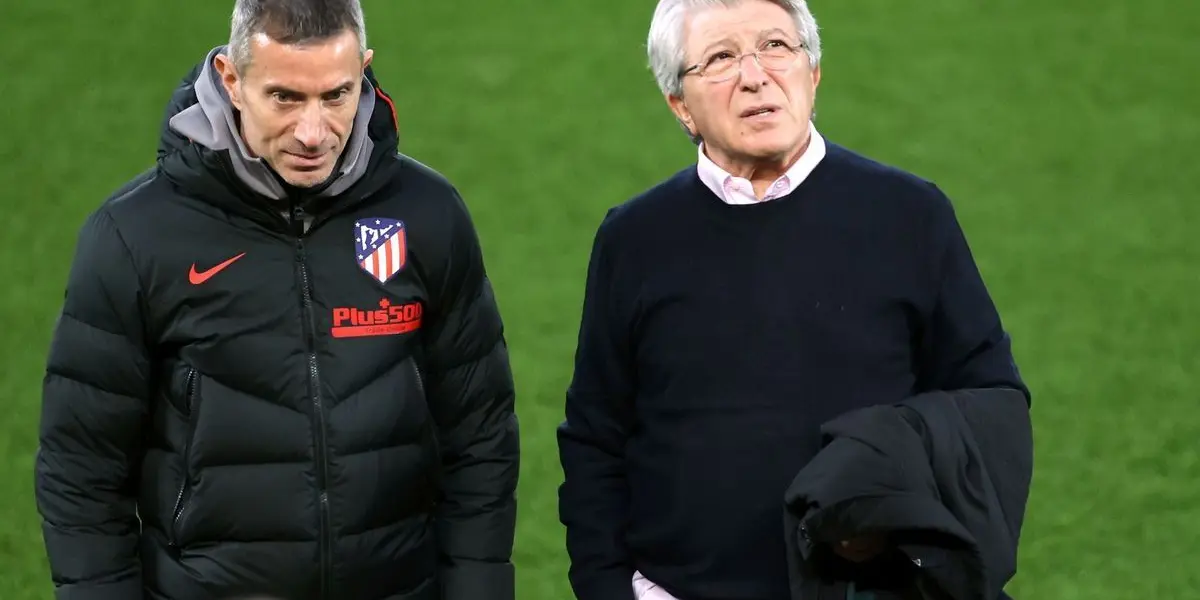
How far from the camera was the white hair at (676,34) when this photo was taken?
241 centimetres

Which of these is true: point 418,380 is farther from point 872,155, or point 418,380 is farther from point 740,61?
point 872,155

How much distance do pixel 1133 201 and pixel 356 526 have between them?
3.99m

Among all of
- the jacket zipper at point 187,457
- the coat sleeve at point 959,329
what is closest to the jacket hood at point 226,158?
the jacket zipper at point 187,457

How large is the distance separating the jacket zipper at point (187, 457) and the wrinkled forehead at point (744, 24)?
783 millimetres

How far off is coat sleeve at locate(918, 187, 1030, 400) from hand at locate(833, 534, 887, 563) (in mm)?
245

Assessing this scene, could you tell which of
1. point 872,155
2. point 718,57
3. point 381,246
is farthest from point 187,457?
point 872,155

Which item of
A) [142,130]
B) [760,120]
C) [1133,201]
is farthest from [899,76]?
[760,120]

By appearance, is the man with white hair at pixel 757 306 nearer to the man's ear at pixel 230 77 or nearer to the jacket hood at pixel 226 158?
the jacket hood at pixel 226 158

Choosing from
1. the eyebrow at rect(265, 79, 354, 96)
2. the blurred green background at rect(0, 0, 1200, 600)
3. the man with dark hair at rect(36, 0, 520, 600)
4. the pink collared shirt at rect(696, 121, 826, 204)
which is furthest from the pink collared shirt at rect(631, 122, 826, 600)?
the blurred green background at rect(0, 0, 1200, 600)

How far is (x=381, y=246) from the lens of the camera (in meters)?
2.41

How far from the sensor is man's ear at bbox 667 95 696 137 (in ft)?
8.12

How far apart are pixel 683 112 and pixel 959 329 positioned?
471 millimetres

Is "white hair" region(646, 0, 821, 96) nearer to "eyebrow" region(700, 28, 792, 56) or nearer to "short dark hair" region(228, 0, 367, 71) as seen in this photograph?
"eyebrow" region(700, 28, 792, 56)

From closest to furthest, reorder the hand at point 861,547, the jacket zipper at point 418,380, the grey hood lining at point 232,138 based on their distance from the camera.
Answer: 1. the hand at point 861,547
2. the grey hood lining at point 232,138
3. the jacket zipper at point 418,380
